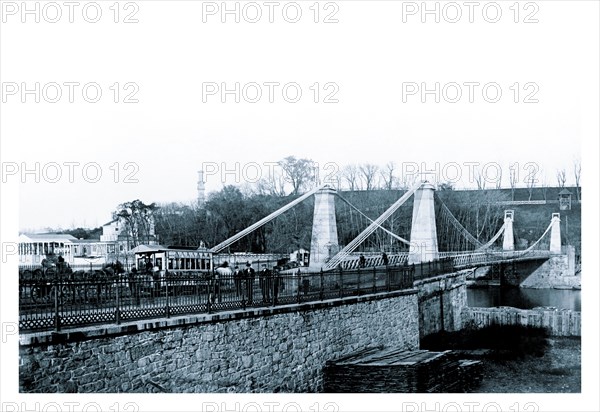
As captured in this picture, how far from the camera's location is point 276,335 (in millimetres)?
12289

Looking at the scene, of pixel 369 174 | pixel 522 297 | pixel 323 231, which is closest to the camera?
pixel 323 231

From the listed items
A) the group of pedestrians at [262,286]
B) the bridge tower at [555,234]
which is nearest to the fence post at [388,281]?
the group of pedestrians at [262,286]

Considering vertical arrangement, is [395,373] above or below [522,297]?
above

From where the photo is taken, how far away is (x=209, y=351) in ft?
35.1

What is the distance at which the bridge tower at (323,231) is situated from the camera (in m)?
21.9

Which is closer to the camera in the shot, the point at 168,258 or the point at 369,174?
the point at 168,258

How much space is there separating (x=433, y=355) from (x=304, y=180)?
1523 cm

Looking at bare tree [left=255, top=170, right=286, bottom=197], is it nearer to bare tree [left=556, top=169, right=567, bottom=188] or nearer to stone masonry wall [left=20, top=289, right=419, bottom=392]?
bare tree [left=556, top=169, right=567, bottom=188]

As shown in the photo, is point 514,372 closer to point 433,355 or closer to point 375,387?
point 433,355

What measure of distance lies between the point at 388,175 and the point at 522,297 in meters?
12.0

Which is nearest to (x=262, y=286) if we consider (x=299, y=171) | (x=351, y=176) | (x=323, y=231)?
(x=323, y=231)

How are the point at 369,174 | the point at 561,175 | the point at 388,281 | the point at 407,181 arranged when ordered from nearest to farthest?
the point at 388,281 → the point at 561,175 → the point at 369,174 → the point at 407,181

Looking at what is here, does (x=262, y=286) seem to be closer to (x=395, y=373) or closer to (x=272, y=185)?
(x=395, y=373)

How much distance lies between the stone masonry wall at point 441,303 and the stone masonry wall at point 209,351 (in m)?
4.78
